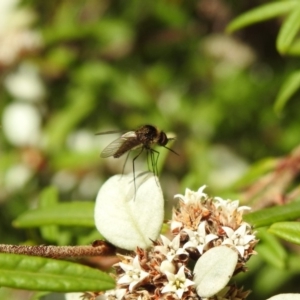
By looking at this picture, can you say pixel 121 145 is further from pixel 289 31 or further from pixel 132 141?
pixel 289 31

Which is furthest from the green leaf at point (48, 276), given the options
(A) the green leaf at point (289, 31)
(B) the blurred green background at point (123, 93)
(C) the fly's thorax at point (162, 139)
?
(B) the blurred green background at point (123, 93)

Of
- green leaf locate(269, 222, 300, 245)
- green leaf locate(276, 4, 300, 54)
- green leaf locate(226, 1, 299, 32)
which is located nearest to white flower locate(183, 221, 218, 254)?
green leaf locate(269, 222, 300, 245)

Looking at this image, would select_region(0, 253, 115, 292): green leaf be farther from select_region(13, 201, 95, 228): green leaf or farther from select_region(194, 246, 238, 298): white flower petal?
select_region(13, 201, 95, 228): green leaf

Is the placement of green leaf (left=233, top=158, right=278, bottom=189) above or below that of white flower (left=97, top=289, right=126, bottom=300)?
above

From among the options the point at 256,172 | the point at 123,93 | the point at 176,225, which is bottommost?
the point at 176,225

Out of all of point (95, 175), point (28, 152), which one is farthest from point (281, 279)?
point (28, 152)

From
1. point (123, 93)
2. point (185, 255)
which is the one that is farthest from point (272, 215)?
point (123, 93)
